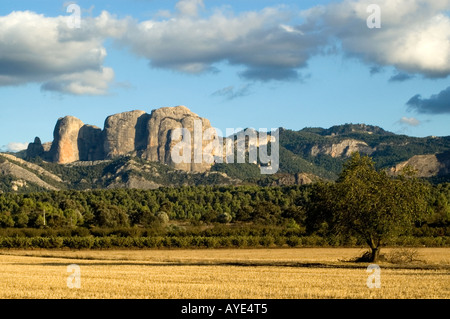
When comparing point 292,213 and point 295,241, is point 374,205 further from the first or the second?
point 292,213

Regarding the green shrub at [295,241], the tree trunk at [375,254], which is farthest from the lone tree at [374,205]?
the green shrub at [295,241]

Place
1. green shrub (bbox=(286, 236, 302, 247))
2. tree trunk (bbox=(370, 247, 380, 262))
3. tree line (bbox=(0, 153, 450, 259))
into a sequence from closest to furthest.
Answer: tree line (bbox=(0, 153, 450, 259))
tree trunk (bbox=(370, 247, 380, 262))
green shrub (bbox=(286, 236, 302, 247))

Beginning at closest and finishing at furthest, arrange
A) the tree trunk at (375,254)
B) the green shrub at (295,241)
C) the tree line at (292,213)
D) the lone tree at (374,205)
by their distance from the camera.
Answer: the lone tree at (374,205) → the tree line at (292,213) → the tree trunk at (375,254) → the green shrub at (295,241)

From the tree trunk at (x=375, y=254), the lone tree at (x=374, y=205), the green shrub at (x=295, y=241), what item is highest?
the lone tree at (x=374, y=205)

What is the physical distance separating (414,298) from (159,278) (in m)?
14.5

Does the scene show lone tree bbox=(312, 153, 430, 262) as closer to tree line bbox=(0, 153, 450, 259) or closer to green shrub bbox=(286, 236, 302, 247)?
tree line bbox=(0, 153, 450, 259)

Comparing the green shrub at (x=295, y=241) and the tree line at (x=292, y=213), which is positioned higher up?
the tree line at (x=292, y=213)

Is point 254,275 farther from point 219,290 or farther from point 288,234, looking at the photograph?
point 288,234

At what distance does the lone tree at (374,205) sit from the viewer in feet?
143

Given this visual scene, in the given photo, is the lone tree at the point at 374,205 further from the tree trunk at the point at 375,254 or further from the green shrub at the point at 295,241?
the green shrub at the point at 295,241

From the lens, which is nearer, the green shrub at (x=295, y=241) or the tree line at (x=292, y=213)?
the tree line at (x=292, y=213)

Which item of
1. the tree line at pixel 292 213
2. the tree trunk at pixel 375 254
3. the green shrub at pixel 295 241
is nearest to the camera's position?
the tree line at pixel 292 213

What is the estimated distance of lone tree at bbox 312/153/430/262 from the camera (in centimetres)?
4350

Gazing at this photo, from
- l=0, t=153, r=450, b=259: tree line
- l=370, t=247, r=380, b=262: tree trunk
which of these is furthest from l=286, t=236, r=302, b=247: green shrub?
l=370, t=247, r=380, b=262: tree trunk
